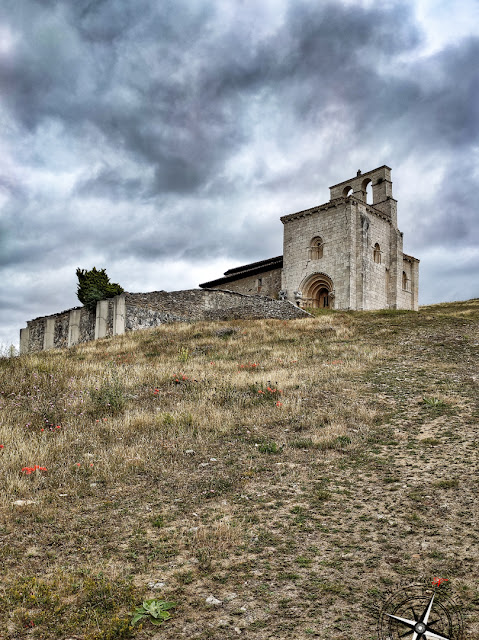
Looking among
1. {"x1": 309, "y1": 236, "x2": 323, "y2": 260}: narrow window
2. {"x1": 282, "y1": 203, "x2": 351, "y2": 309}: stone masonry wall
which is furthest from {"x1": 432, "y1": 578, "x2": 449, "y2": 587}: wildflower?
{"x1": 309, "y1": 236, "x2": 323, "y2": 260}: narrow window

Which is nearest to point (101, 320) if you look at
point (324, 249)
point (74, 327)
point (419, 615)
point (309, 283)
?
point (74, 327)

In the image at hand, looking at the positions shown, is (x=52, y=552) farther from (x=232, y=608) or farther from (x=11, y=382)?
(x=11, y=382)

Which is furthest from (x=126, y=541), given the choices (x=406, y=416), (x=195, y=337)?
(x=195, y=337)

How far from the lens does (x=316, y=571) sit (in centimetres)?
446

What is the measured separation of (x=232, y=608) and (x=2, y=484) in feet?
11.9

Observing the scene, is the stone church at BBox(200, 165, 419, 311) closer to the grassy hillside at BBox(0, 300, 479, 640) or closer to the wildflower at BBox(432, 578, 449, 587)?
the grassy hillside at BBox(0, 300, 479, 640)

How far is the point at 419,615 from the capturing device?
149 inches

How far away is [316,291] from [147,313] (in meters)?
15.2

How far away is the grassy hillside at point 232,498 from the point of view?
400cm

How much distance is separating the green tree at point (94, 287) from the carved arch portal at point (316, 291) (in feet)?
47.0

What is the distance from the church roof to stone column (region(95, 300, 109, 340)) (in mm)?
18203

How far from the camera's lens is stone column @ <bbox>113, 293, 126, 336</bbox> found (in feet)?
81.5

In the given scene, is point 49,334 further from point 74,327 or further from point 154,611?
point 154,611

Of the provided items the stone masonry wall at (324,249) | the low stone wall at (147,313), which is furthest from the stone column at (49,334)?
the stone masonry wall at (324,249)
